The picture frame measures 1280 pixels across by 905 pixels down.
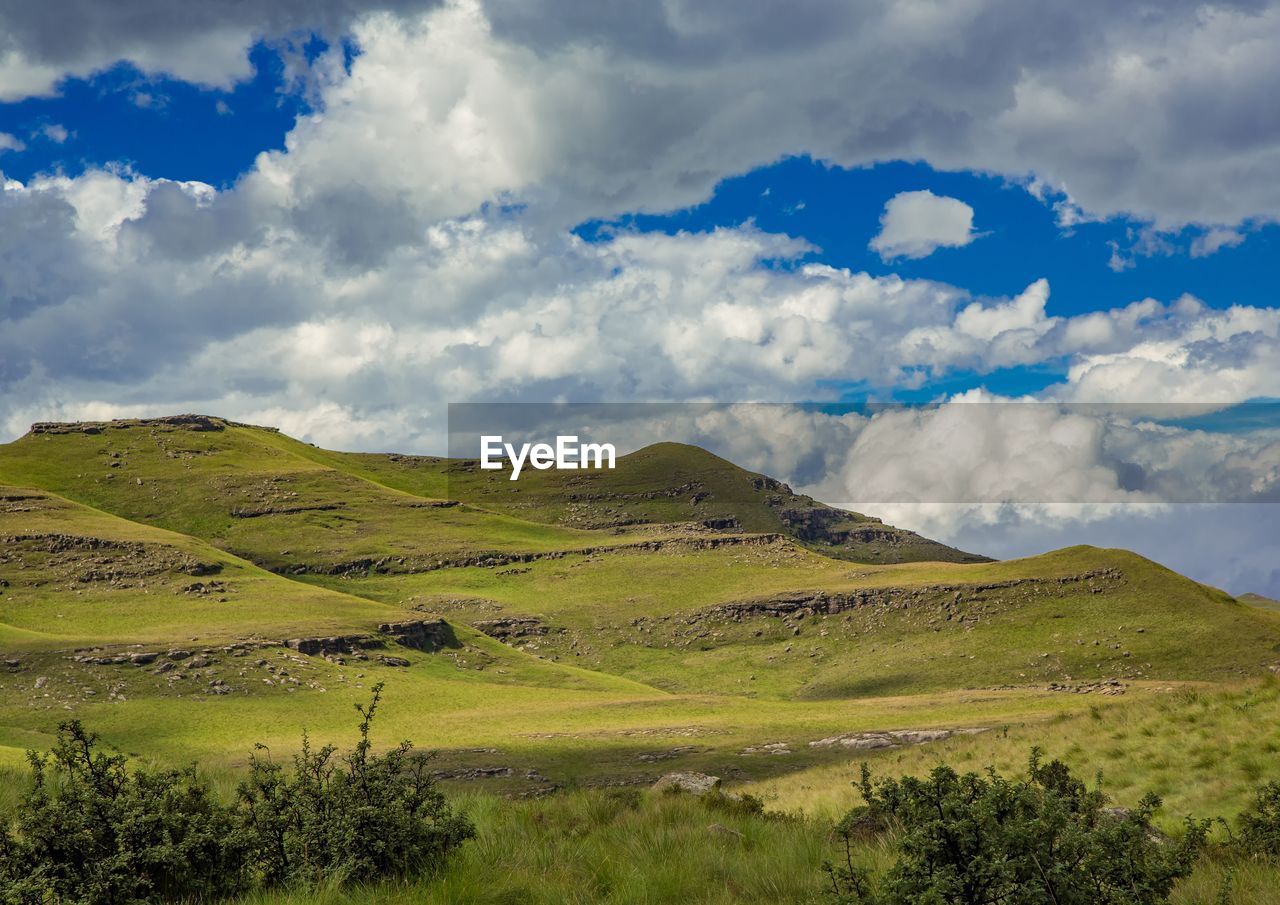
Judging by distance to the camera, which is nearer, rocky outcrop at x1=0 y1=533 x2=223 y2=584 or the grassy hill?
the grassy hill

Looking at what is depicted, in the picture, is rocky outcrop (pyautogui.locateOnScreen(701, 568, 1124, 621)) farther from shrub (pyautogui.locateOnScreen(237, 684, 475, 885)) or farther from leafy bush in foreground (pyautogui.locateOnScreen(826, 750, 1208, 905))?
leafy bush in foreground (pyautogui.locateOnScreen(826, 750, 1208, 905))

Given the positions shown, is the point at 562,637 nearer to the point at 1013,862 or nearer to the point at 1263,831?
the point at 1263,831

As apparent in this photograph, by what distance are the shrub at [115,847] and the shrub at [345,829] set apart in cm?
39

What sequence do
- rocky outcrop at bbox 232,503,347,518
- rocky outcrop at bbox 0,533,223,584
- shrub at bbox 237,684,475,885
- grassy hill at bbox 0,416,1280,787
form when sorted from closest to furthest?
shrub at bbox 237,684,475,885
grassy hill at bbox 0,416,1280,787
rocky outcrop at bbox 0,533,223,584
rocky outcrop at bbox 232,503,347,518

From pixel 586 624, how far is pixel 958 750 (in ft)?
340

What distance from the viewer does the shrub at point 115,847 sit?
826cm

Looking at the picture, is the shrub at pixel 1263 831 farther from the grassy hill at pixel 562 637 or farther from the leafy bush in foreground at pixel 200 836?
the grassy hill at pixel 562 637

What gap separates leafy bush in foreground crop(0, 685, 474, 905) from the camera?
8.46m

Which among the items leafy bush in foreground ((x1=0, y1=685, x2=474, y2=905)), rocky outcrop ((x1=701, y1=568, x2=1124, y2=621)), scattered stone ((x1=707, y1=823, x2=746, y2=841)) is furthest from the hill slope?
leafy bush in foreground ((x1=0, y1=685, x2=474, y2=905))

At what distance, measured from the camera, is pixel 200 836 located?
8906mm

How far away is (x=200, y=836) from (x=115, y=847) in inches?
34.5

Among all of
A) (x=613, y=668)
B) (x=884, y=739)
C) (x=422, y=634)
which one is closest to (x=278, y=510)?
(x=422, y=634)

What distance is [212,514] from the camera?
7333 inches

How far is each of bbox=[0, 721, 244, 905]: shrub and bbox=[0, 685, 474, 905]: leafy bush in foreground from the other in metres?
0.01
